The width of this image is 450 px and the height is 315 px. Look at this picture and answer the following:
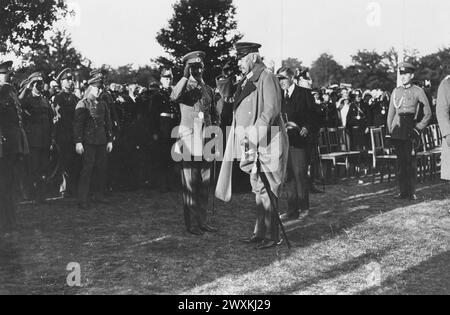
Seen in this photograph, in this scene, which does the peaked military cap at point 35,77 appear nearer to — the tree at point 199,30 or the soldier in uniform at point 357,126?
the tree at point 199,30

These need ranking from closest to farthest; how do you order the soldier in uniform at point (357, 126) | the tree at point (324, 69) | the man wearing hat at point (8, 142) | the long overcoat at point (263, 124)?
the long overcoat at point (263, 124)
the man wearing hat at point (8, 142)
the soldier in uniform at point (357, 126)
the tree at point (324, 69)

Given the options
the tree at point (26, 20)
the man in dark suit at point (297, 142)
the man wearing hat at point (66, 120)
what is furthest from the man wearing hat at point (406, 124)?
the tree at point (26, 20)

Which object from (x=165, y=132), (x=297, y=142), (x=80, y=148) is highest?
(x=165, y=132)

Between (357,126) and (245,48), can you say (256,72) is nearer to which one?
(245,48)

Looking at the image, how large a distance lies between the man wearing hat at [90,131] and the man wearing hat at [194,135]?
2317 mm

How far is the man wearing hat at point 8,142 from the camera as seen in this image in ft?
23.7

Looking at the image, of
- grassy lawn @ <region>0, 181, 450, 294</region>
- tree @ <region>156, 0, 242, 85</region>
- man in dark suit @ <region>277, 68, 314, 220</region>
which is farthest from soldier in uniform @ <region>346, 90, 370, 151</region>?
man in dark suit @ <region>277, 68, 314, 220</region>

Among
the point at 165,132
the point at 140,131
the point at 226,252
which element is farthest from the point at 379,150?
the point at 226,252

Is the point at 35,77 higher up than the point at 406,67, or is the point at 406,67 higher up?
the point at 35,77

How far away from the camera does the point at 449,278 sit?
5082 millimetres

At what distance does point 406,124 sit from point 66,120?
5935mm

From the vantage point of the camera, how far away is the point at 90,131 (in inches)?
351
